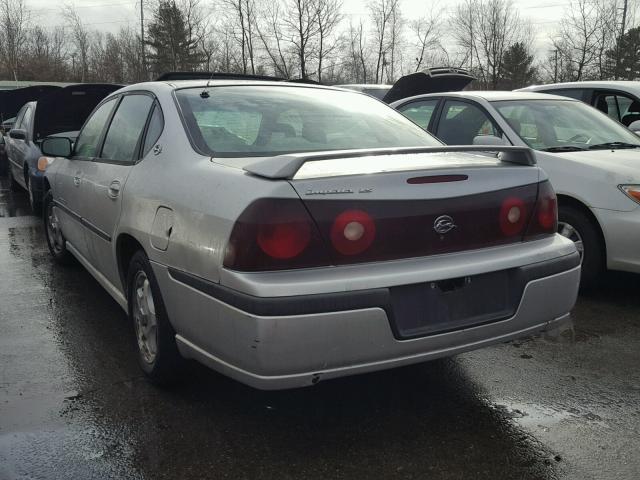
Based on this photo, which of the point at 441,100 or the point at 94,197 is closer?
the point at 94,197

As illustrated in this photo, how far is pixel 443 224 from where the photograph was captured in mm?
2438

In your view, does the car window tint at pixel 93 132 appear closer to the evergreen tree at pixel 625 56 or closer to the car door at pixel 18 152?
the car door at pixel 18 152

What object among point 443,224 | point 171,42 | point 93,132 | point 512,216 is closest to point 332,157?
point 443,224

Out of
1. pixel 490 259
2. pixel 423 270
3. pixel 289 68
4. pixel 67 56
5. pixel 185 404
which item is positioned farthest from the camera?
pixel 67 56

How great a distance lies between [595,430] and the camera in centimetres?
261

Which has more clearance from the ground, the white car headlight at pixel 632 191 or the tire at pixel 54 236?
the white car headlight at pixel 632 191

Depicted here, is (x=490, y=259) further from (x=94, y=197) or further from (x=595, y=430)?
(x=94, y=197)

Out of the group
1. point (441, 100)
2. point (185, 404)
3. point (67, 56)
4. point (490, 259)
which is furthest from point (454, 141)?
point (67, 56)

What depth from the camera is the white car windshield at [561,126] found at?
499cm

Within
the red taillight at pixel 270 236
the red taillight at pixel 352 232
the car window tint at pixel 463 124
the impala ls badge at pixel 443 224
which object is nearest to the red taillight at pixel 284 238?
the red taillight at pixel 270 236

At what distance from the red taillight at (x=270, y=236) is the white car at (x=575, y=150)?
2.82 m

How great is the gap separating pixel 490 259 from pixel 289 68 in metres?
34.1

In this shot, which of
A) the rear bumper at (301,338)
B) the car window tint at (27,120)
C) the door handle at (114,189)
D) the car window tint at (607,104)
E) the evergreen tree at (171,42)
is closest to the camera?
the rear bumper at (301,338)

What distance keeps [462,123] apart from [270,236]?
12.6 ft
